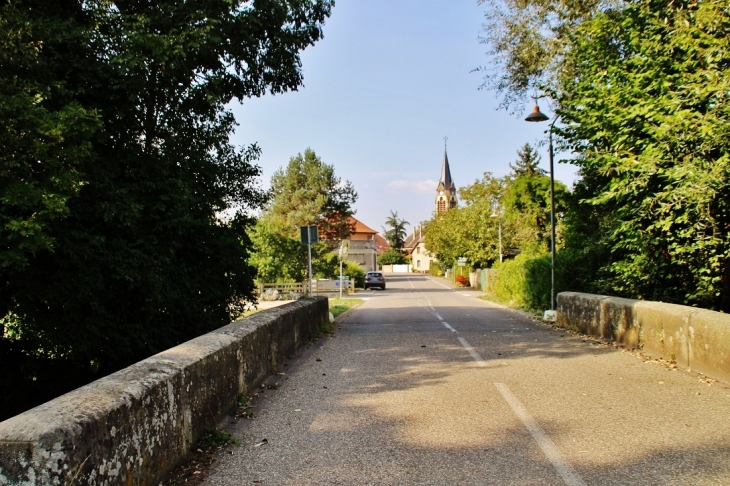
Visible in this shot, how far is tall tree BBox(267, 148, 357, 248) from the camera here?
59312 millimetres

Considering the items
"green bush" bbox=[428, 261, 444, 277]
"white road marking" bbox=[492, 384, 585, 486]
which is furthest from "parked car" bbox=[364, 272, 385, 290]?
"white road marking" bbox=[492, 384, 585, 486]

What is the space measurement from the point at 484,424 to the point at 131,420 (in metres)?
3.32

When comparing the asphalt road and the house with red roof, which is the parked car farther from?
the house with red roof

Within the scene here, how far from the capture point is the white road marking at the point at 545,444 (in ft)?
13.9

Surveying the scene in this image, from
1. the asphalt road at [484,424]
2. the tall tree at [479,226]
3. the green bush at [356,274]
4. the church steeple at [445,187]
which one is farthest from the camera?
the church steeple at [445,187]

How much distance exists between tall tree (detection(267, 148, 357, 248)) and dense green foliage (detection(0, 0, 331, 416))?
46.0 m

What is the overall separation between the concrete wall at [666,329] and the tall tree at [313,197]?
153 ft

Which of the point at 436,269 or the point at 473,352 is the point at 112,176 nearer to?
the point at 473,352

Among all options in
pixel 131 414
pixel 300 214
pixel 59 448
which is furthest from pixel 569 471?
pixel 300 214

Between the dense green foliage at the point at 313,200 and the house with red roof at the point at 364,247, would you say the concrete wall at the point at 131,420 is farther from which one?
the house with red roof at the point at 364,247

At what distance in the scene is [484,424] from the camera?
5691 millimetres

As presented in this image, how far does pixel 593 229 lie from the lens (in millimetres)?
20828

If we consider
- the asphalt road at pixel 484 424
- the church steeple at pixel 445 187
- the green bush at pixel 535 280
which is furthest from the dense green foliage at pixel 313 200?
the church steeple at pixel 445 187

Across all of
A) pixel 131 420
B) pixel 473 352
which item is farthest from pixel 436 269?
pixel 131 420
